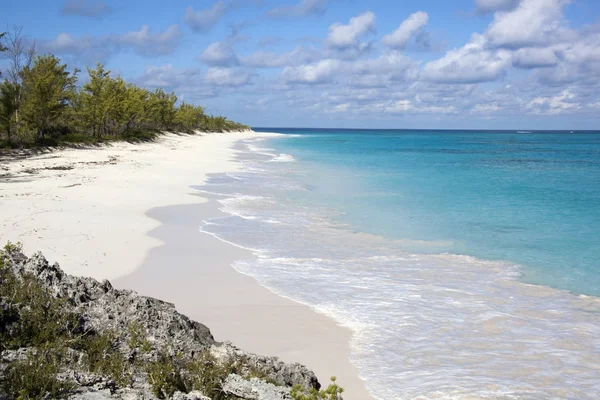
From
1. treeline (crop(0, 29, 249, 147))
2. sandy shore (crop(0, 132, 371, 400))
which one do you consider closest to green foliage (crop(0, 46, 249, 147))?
treeline (crop(0, 29, 249, 147))

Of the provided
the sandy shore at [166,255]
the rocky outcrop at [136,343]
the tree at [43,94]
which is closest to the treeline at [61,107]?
the tree at [43,94]

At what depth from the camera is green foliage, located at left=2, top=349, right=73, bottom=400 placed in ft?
12.1

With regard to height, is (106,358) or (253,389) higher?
(106,358)

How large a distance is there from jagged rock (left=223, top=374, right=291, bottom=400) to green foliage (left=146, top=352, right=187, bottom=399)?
405 mm

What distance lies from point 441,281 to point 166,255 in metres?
6.28

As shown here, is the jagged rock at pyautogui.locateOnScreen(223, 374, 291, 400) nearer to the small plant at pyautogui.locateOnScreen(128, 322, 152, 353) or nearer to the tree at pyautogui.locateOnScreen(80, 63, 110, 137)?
the small plant at pyautogui.locateOnScreen(128, 322, 152, 353)

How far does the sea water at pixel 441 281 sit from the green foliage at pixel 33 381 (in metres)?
3.71

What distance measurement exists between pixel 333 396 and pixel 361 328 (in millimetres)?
3751

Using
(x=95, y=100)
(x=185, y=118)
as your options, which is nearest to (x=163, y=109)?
(x=185, y=118)

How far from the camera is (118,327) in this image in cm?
506

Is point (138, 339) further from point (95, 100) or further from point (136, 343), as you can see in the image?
point (95, 100)

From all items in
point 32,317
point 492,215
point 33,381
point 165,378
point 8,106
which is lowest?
point 492,215

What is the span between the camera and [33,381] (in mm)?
3746

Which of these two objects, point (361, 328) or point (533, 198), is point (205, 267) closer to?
point (361, 328)
